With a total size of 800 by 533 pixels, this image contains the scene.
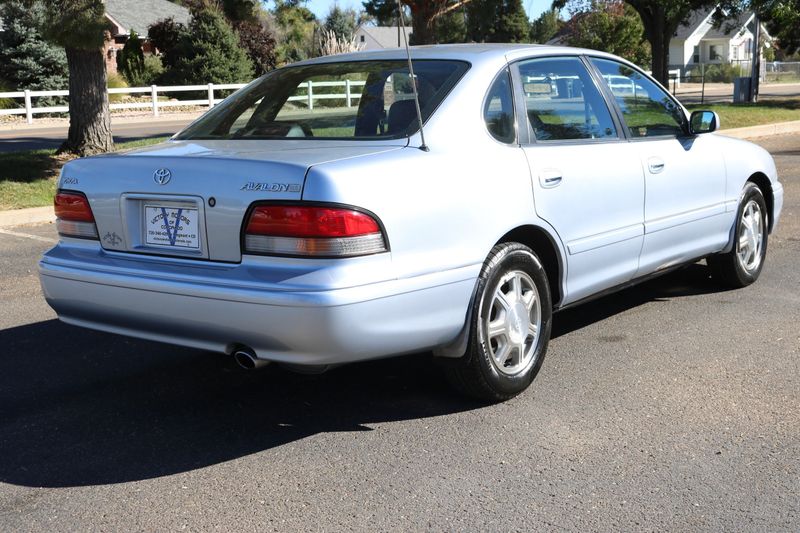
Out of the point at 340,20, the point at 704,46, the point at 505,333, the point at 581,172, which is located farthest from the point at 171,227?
the point at 340,20

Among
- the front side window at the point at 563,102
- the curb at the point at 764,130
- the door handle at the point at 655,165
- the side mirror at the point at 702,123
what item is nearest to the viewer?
the front side window at the point at 563,102

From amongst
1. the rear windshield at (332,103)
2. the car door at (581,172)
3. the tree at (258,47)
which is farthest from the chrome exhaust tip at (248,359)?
the tree at (258,47)

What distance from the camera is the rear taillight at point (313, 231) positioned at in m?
3.91

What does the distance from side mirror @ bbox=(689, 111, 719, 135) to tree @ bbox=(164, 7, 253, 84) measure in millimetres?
31839

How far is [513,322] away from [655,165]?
1.59 meters

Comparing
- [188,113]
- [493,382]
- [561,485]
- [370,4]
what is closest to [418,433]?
[493,382]

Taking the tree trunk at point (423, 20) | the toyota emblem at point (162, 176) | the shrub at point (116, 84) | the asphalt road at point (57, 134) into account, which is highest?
the tree trunk at point (423, 20)

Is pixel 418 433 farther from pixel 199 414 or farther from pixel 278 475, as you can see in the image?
pixel 199 414

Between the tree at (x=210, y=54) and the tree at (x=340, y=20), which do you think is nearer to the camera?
the tree at (x=210, y=54)

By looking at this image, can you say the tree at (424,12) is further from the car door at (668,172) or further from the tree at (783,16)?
the car door at (668,172)

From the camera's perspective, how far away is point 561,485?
3.82 metres

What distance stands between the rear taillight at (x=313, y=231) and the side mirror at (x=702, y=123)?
2.87 metres

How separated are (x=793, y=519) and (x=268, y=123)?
2.99 m

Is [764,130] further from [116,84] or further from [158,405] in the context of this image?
[116,84]
